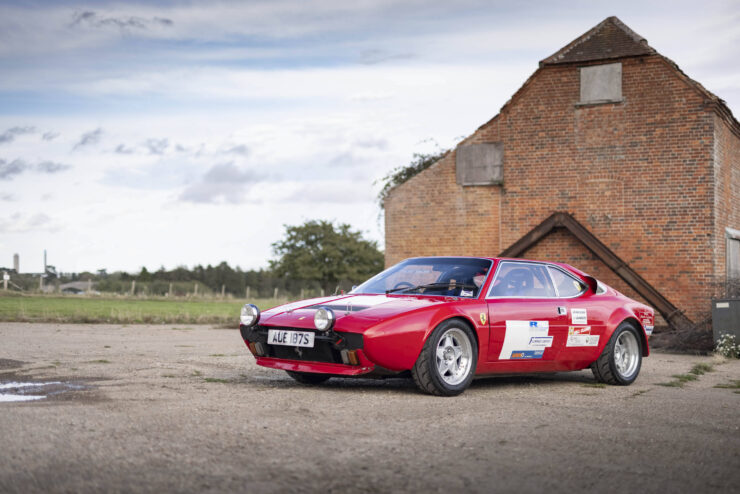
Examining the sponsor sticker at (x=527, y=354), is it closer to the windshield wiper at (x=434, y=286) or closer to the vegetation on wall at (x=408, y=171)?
the windshield wiper at (x=434, y=286)

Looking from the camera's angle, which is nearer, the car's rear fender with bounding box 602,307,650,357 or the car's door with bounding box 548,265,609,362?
the car's door with bounding box 548,265,609,362

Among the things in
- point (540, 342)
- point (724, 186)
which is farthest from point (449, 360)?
point (724, 186)

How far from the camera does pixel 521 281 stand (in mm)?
8695

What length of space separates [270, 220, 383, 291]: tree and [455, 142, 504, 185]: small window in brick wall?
57.1 m

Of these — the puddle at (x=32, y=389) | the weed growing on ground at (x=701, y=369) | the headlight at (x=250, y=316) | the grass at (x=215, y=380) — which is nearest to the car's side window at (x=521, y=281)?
the headlight at (x=250, y=316)

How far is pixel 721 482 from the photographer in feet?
14.3

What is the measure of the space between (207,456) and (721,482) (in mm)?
2706

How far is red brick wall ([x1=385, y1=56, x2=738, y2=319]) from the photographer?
17828 millimetres

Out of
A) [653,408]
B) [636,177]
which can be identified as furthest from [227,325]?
[653,408]

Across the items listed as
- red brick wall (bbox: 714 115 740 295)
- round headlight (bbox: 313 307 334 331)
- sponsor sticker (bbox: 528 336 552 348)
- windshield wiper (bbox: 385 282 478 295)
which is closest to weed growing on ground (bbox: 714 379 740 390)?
sponsor sticker (bbox: 528 336 552 348)

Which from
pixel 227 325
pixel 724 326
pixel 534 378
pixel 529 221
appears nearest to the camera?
pixel 534 378

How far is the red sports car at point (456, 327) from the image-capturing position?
7.24m

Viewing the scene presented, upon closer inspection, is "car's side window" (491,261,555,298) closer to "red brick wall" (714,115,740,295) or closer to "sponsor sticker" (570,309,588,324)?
"sponsor sticker" (570,309,588,324)

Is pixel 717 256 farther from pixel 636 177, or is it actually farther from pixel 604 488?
pixel 604 488
